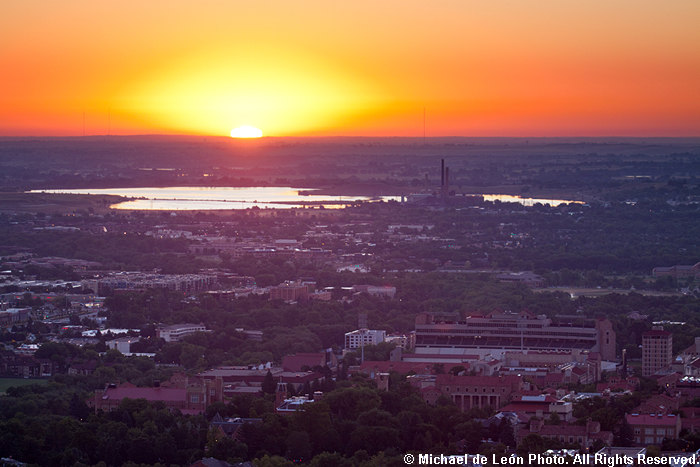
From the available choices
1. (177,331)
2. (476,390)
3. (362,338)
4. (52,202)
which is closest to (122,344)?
(177,331)

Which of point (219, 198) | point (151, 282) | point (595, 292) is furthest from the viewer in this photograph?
point (219, 198)

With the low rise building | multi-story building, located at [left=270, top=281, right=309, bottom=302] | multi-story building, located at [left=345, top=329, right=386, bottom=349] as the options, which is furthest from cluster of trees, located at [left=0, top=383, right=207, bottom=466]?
multi-story building, located at [left=270, top=281, right=309, bottom=302]

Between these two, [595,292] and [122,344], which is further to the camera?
[595,292]

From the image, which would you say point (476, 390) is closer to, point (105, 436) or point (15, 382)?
point (105, 436)

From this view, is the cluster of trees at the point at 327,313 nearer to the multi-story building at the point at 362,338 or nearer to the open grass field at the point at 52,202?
the multi-story building at the point at 362,338

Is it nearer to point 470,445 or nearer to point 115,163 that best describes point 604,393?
point 470,445

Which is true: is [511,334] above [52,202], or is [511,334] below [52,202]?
above

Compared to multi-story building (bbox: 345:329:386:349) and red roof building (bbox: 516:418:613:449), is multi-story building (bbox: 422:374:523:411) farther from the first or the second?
multi-story building (bbox: 345:329:386:349)
